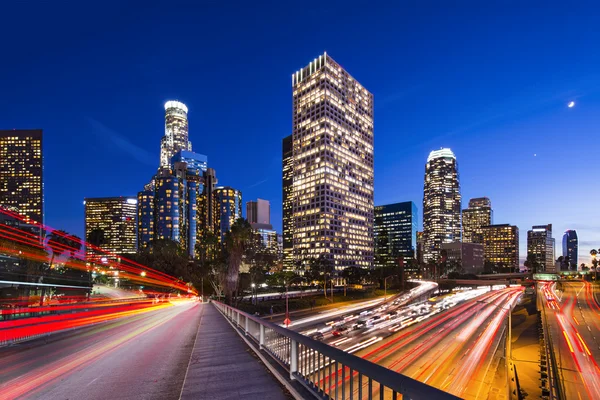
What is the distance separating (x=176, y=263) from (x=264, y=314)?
1768 inches

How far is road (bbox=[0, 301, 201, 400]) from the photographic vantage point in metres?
7.33

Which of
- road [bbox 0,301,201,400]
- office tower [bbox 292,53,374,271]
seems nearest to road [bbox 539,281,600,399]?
road [bbox 0,301,201,400]

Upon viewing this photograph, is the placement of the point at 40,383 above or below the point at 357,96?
below

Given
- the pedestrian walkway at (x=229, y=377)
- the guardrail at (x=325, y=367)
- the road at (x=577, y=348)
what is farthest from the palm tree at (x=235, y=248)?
the pedestrian walkway at (x=229, y=377)

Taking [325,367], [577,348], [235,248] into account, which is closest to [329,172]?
[235,248]

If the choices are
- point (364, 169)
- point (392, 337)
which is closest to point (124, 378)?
point (392, 337)

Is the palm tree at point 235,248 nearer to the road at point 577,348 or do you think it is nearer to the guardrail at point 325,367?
the road at point 577,348

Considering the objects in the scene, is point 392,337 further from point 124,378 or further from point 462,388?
point 124,378

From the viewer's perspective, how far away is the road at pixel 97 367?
24.0 feet

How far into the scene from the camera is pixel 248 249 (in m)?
65.5

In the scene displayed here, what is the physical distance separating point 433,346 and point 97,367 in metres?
39.2

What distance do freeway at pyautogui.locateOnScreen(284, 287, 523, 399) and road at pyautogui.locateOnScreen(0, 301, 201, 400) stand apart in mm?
10411

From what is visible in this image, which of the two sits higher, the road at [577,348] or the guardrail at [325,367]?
the guardrail at [325,367]

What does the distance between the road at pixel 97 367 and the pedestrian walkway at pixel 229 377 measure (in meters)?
0.32
